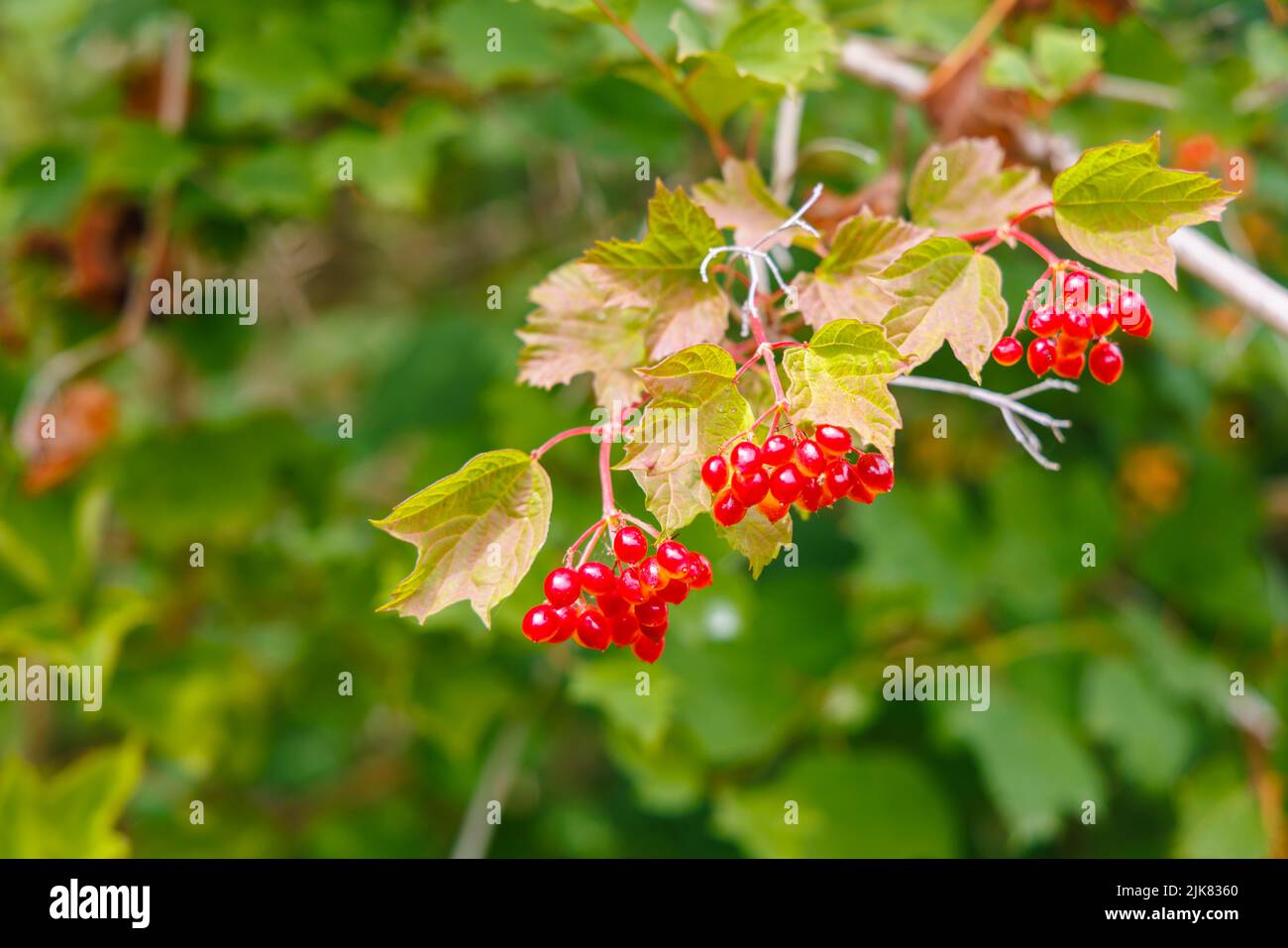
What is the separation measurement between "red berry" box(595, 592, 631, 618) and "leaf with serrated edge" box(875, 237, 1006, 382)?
0.28m

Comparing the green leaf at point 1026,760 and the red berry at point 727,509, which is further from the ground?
the red berry at point 727,509

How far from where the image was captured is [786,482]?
2.09ft

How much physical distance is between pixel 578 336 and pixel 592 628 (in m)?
0.28

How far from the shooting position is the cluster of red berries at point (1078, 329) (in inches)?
27.9

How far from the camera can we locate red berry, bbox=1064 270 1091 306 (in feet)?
2.37

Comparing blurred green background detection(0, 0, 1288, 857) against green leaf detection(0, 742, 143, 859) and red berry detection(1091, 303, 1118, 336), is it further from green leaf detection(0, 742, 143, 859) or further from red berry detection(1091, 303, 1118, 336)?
red berry detection(1091, 303, 1118, 336)

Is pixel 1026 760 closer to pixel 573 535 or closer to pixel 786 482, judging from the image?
pixel 573 535

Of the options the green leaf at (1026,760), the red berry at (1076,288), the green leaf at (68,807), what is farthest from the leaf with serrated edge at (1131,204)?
the green leaf at (68,807)

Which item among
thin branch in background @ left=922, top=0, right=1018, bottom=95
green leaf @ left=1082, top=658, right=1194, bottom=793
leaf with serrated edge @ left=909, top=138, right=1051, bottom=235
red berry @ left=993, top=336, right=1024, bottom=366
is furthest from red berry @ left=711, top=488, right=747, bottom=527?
green leaf @ left=1082, top=658, right=1194, bottom=793

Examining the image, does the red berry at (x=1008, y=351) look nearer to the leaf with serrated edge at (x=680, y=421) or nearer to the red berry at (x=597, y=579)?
the leaf with serrated edge at (x=680, y=421)

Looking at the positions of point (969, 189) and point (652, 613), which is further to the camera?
point (969, 189)

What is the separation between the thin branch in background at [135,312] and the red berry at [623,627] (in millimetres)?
1248

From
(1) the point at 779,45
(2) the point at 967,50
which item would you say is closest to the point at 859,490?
(1) the point at 779,45

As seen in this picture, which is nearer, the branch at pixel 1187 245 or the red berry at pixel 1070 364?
the red berry at pixel 1070 364
